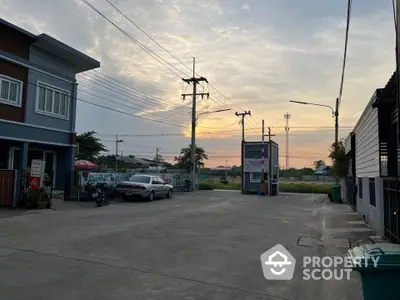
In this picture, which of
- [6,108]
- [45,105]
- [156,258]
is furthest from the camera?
[45,105]

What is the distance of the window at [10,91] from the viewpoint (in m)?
17.4

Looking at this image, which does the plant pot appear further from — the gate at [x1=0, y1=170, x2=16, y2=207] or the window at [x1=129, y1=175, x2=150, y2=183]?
the window at [x1=129, y1=175, x2=150, y2=183]

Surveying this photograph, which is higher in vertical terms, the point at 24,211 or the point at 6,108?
the point at 6,108

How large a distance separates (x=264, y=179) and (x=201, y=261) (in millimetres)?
26897

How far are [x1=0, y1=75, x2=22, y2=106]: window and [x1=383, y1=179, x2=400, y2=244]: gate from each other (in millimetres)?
15744

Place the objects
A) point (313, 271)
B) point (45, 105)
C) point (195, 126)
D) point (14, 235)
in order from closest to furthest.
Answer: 1. point (313, 271)
2. point (14, 235)
3. point (45, 105)
4. point (195, 126)

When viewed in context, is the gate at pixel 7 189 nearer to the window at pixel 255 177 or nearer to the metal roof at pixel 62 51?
the metal roof at pixel 62 51

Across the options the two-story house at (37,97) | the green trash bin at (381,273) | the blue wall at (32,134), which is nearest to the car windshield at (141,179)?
the two-story house at (37,97)

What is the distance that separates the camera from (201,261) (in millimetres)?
7891

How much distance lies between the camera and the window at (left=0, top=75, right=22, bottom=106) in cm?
1738

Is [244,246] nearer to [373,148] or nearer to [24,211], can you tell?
[373,148]

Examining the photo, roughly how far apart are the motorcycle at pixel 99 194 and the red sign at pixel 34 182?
11.2ft

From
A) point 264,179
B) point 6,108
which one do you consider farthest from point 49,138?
point 264,179

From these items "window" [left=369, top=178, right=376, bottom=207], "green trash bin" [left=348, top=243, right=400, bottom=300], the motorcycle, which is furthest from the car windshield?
"green trash bin" [left=348, top=243, right=400, bottom=300]
